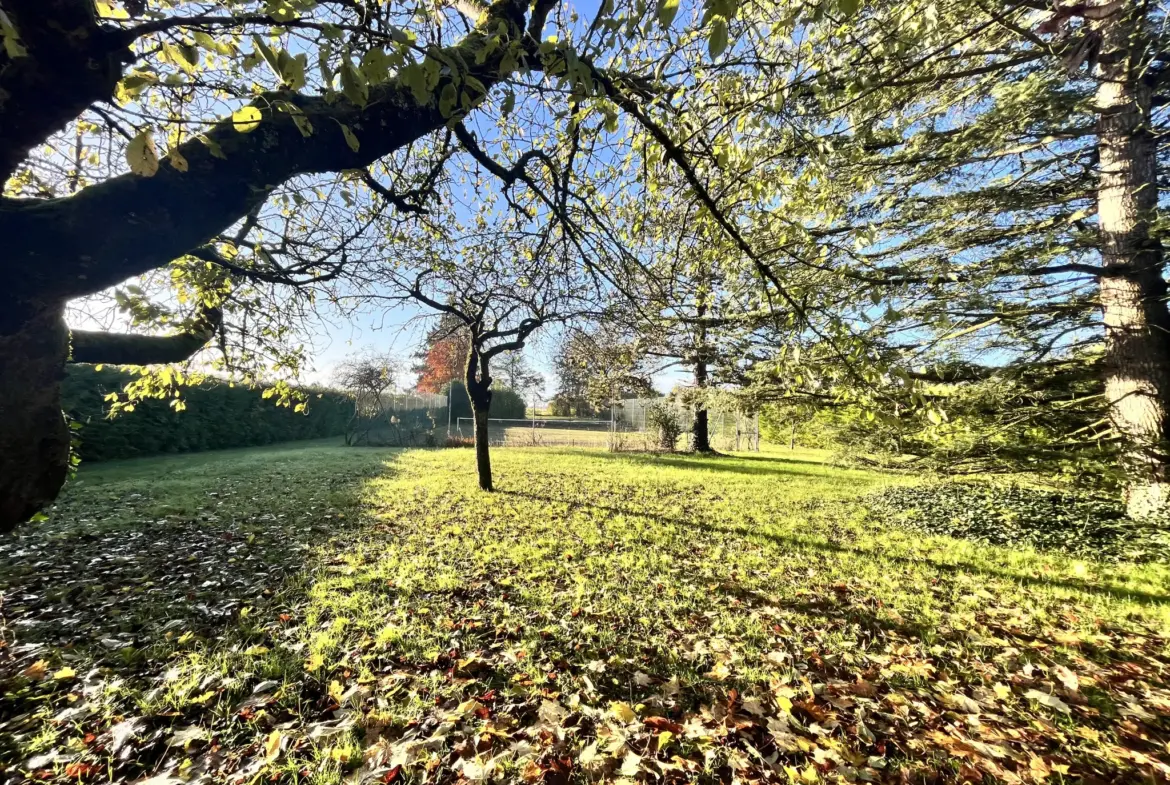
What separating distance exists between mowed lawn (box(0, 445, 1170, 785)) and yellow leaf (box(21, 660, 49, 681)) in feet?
0.09

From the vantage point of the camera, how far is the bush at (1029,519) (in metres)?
5.32

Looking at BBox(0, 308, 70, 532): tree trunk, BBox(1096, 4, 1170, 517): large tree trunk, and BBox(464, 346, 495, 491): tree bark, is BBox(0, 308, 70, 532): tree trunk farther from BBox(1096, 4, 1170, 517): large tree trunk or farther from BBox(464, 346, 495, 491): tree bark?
BBox(1096, 4, 1170, 517): large tree trunk

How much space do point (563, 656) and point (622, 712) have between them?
67 centimetres

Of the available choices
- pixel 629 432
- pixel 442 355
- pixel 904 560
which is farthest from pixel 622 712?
pixel 442 355

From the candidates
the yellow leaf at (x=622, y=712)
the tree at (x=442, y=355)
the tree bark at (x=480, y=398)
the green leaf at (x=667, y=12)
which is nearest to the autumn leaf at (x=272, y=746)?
the yellow leaf at (x=622, y=712)

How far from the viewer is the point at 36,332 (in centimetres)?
181

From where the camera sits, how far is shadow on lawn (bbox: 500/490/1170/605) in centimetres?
423

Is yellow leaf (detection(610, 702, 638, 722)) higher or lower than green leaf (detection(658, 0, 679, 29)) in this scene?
lower

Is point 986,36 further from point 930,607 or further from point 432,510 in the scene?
point 432,510

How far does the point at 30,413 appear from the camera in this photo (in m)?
1.87

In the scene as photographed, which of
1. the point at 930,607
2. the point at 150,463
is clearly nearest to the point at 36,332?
the point at 930,607

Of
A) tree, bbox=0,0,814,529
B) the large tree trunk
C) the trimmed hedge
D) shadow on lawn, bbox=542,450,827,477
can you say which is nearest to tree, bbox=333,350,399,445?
the trimmed hedge

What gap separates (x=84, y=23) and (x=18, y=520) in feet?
6.74

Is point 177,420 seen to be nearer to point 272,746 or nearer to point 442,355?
point 442,355
